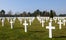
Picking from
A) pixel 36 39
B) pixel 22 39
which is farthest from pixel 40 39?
pixel 22 39

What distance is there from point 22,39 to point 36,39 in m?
0.70

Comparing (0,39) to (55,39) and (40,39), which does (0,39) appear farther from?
(55,39)

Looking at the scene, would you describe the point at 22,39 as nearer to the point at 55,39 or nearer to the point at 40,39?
the point at 40,39

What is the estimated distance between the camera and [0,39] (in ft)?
35.4

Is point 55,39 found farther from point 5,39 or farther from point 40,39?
point 5,39

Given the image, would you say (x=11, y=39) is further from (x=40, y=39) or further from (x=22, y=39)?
(x=40, y=39)

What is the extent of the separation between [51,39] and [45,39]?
310mm

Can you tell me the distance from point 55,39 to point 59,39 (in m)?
0.20

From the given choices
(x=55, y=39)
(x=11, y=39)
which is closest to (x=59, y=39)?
(x=55, y=39)

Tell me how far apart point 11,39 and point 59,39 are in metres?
2.41

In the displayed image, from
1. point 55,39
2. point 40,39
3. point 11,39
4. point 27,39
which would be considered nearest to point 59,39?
point 55,39

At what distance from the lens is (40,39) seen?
10648mm

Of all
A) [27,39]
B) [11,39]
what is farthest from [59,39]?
[11,39]

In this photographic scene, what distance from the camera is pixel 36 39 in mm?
10602
